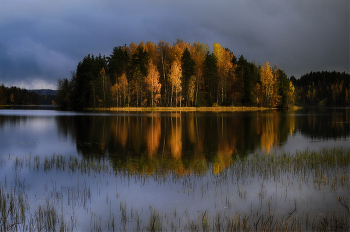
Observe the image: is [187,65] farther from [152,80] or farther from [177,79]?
[152,80]

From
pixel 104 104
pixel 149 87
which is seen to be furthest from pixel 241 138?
pixel 104 104

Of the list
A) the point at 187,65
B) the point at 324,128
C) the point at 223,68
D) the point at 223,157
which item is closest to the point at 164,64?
the point at 187,65

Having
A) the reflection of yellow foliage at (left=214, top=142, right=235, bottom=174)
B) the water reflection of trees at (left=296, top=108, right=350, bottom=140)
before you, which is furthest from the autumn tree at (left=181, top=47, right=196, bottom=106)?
the reflection of yellow foliage at (left=214, top=142, right=235, bottom=174)

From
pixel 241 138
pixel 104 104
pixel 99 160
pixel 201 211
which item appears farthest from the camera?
pixel 104 104

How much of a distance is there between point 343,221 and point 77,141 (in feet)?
67.8

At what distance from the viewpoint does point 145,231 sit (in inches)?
291

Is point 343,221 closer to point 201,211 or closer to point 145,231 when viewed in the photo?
point 201,211

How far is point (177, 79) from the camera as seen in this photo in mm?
71500

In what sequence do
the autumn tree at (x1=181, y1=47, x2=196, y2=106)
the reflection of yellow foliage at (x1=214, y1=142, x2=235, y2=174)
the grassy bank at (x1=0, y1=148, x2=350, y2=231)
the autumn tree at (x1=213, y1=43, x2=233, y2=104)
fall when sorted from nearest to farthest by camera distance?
the grassy bank at (x1=0, y1=148, x2=350, y2=231)
the reflection of yellow foliage at (x1=214, y1=142, x2=235, y2=174)
the autumn tree at (x1=181, y1=47, x2=196, y2=106)
the autumn tree at (x1=213, y1=43, x2=233, y2=104)

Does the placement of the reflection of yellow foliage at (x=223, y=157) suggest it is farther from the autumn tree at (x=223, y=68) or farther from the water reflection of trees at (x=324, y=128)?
the autumn tree at (x=223, y=68)

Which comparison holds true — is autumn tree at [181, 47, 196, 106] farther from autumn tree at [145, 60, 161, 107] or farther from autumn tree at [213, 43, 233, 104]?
autumn tree at [213, 43, 233, 104]

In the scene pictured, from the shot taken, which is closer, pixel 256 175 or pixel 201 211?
pixel 201 211

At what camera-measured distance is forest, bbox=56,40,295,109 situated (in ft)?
247

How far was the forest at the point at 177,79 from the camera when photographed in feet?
247
